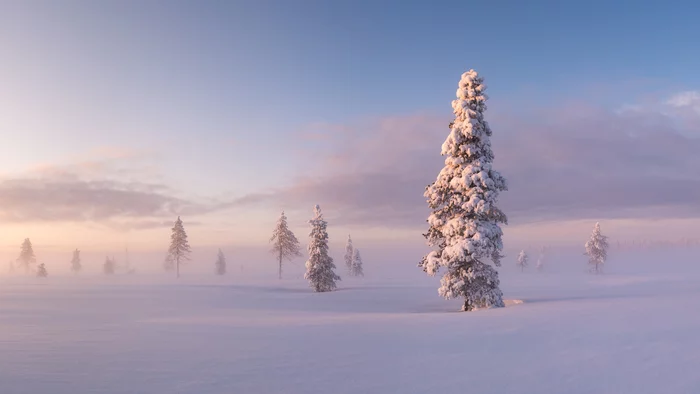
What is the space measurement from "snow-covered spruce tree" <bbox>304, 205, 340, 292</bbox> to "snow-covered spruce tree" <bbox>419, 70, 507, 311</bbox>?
2684 centimetres

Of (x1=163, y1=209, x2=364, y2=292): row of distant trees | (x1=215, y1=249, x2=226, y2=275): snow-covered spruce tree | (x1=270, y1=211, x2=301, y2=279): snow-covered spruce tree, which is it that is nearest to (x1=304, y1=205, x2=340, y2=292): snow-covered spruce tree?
(x1=163, y1=209, x2=364, y2=292): row of distant trees

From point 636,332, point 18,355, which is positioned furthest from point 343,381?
point 18,355

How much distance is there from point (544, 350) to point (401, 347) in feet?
13.4

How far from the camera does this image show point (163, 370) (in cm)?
1136

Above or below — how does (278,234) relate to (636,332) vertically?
Answer: above

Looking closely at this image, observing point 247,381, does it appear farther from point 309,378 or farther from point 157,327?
point 157,327

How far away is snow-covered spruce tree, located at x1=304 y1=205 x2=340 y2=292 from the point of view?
51406 mm

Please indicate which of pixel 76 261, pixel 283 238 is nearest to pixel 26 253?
pixel 76 261

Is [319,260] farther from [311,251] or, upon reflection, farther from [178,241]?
[178,241]

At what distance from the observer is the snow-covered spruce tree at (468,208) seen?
24.2 meters

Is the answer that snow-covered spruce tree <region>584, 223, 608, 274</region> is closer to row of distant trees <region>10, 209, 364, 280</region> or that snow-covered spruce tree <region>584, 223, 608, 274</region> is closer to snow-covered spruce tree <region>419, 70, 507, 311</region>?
row of distant trees <region>10, 209, 364, 280</region>

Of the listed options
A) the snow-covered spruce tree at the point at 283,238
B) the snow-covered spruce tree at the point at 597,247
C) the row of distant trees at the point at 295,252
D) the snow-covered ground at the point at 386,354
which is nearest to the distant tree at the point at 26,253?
the row of distant trees at the point at 295,252

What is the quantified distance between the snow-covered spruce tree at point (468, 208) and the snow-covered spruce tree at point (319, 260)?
2684 cm

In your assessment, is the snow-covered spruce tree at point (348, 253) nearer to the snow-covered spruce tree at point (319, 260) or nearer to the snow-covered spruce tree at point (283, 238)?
the snow-covered spruce tree at point (283, 238)
